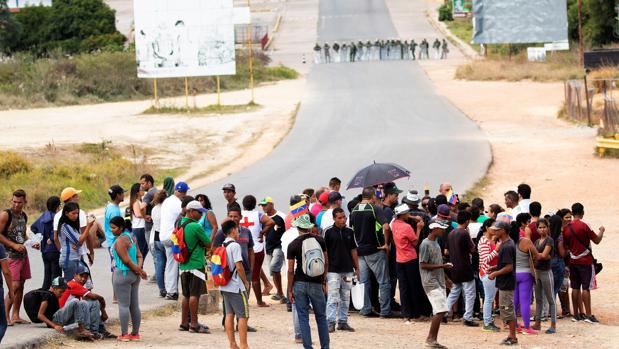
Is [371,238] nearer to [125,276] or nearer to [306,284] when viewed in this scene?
[306,284]

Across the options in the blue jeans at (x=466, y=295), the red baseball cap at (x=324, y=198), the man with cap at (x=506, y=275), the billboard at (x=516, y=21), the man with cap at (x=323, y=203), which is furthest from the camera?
the billboard at (x=516, y=21)

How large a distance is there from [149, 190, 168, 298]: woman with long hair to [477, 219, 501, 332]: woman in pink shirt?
4251 millimetres

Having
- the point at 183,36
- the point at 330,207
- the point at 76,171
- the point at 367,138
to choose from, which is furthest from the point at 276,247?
the point at 183,36

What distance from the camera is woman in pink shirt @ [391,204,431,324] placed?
13.8 meters

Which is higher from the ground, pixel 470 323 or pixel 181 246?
pixel 181 246

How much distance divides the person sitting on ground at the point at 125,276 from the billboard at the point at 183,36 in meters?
33.9

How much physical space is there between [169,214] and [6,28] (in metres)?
63.5

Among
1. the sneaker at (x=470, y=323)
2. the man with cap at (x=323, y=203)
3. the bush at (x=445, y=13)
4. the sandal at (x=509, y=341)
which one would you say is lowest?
the sneaker at (x=470, y=323)

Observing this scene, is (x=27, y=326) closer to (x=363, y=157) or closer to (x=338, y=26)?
(x=363, y=157)

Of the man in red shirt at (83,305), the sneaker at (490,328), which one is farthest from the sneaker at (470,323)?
the man in red shirt at (83,305)

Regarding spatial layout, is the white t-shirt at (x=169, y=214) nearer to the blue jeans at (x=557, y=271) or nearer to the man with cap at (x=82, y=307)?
the man with cap at (x=82, y=307)

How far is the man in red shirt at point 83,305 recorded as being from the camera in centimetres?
1234

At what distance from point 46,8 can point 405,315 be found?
230 ft

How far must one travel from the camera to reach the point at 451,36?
79812 mm
